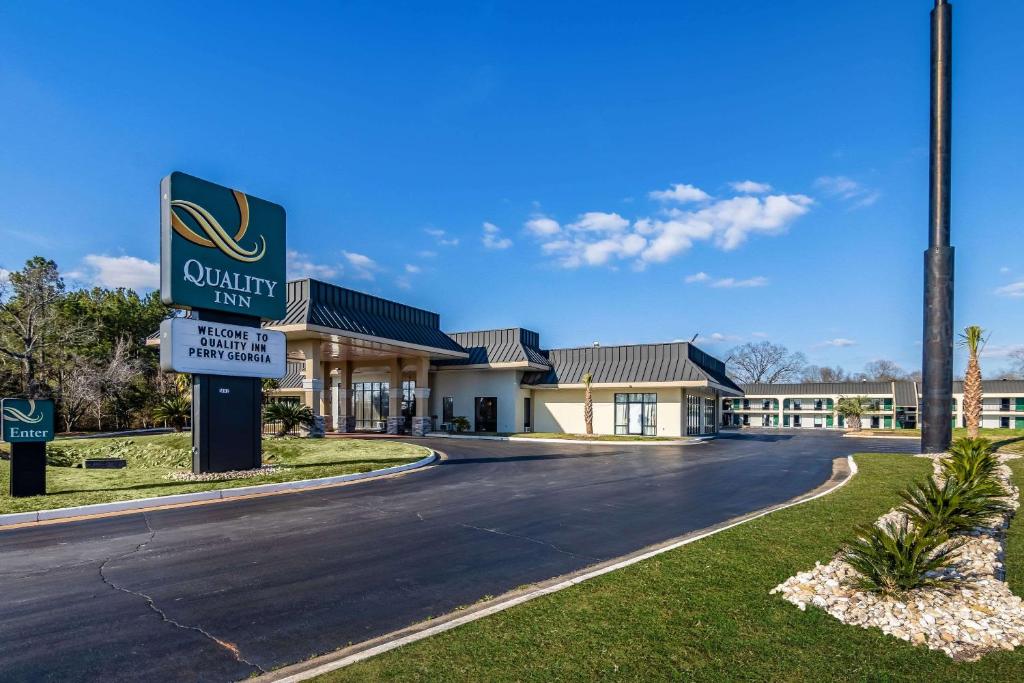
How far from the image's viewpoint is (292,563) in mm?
7270

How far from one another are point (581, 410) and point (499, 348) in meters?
6.54

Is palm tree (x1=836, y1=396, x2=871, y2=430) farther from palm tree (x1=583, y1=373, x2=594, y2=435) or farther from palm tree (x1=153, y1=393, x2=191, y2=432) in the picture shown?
palm tree (x1=153, y1=393, x2=191, y2=432)

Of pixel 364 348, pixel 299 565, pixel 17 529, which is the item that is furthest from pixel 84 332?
pixel 299 565

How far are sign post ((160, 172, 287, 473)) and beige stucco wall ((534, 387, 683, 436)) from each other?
2290 cm

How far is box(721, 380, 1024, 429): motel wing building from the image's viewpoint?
66.4 meters

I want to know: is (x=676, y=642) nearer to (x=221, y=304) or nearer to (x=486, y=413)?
(x=221, y=304)

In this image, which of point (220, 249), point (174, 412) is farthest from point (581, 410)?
point (220, 249)

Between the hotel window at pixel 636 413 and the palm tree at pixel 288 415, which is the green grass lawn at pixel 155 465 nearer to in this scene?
the palm tree at pixel 288 415

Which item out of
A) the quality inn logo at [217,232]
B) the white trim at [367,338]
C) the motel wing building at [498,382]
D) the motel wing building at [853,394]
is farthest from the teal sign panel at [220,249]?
the motel wing building at [853,394]

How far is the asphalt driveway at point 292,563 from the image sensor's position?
4836 mm

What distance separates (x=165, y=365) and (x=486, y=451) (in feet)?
43.5

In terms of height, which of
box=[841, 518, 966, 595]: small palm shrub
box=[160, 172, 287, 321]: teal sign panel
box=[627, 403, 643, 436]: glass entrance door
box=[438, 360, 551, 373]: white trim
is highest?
box=[160, 172, 287, 321]: teal sign panel

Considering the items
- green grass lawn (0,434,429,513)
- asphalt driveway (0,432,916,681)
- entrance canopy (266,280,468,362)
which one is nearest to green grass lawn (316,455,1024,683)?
asphalt driveway (0,432,916,681)

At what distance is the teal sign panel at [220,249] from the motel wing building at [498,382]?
12.0 m
